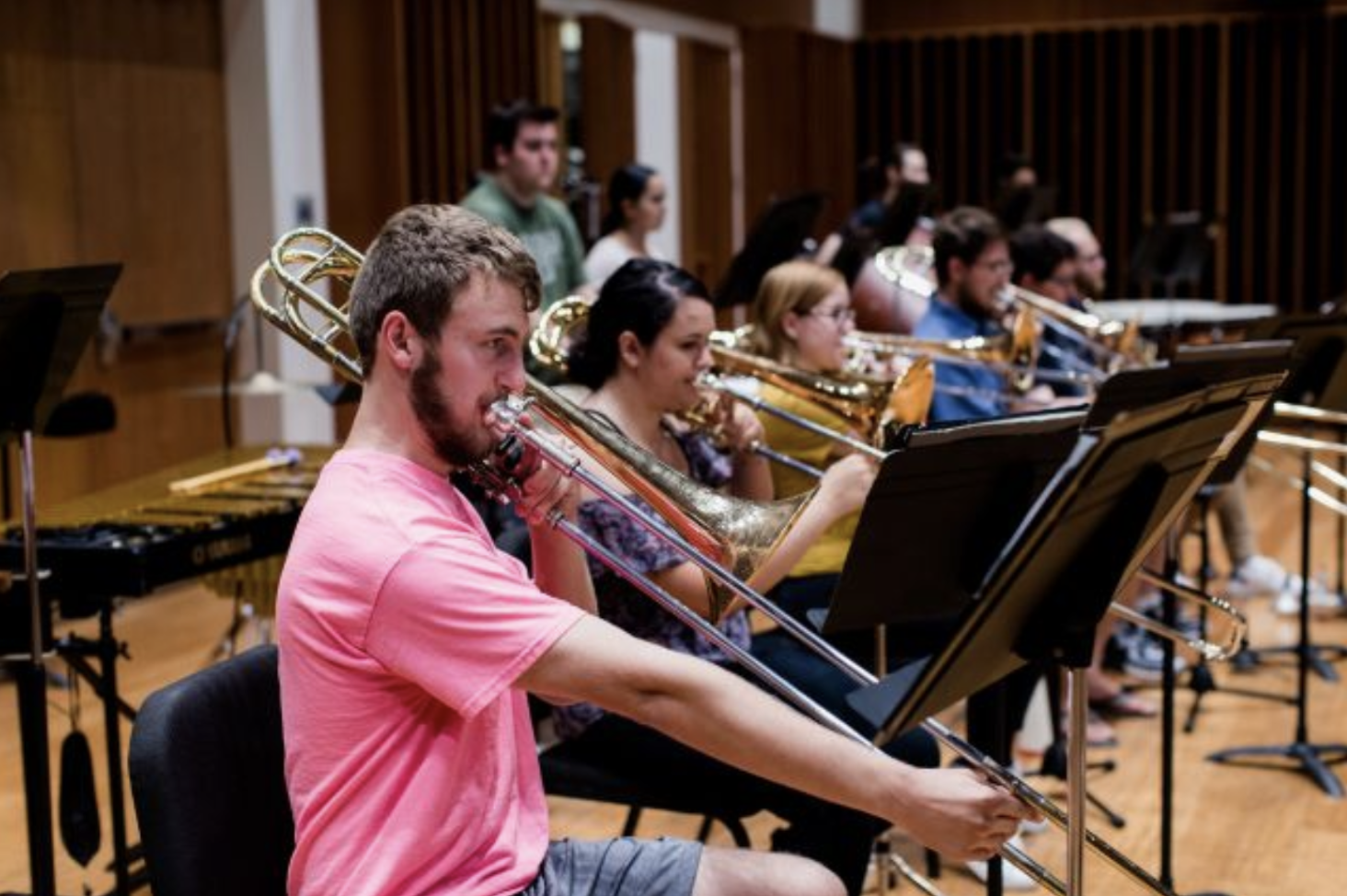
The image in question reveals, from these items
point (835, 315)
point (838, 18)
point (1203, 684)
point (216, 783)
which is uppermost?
point (838, 18)

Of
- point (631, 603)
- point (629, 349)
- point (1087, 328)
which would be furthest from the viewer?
point (1087, 328)

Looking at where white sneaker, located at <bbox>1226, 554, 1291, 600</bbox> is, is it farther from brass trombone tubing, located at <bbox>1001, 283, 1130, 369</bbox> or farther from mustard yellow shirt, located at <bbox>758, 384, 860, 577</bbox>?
mustard yellow shirt, located at <bbox>758, 384, 860, 577</bbox>

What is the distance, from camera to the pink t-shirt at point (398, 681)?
1.87 m

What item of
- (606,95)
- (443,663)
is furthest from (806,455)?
(606,95)

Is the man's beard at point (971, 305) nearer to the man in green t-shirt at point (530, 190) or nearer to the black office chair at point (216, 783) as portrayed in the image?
the man in green t-shirt at point (530, 190)

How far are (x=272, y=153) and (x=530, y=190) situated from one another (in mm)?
1732

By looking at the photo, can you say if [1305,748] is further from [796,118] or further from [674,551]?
[796,118]

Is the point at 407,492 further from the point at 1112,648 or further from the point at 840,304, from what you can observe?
the point at 1112,648

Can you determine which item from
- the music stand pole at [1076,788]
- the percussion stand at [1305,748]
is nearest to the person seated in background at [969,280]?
the percussion stand at [1305,748]

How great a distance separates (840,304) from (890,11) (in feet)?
28.8

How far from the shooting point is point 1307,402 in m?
4.31

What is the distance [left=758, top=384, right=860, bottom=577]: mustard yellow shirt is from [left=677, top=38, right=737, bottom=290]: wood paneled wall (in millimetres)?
6628

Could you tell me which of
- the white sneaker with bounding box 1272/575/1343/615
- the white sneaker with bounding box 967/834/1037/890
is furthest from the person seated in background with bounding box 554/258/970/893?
the white sneaker with bounding box 1272/575/1343/615

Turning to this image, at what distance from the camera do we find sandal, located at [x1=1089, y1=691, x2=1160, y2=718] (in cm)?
512
